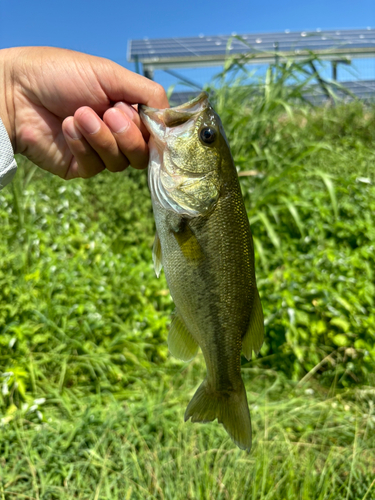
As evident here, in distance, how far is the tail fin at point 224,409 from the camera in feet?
4.95

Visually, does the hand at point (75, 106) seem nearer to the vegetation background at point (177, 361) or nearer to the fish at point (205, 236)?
the fish at point (205, 236)

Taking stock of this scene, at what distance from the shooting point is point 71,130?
5.59ft

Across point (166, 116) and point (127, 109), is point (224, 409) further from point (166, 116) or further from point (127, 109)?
point (127, 109)

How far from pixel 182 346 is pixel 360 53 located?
10.6 metres

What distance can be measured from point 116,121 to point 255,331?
945 mm

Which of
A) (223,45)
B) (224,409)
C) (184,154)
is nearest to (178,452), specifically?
(224,409)

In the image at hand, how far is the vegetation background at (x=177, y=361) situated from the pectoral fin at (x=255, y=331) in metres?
1.01

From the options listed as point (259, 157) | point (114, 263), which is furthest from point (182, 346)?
point (259, 157)

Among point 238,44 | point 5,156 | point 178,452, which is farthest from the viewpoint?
point 238,44

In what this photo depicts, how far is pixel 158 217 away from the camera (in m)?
1.46

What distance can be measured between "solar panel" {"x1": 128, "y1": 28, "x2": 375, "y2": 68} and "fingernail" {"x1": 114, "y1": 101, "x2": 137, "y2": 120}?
26.6ft

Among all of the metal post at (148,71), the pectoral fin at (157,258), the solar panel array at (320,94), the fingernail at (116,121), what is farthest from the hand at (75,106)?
the metal post at (148,71)

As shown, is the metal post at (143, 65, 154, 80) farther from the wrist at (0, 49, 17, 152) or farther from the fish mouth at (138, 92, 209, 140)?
the fish mouth at (138, 92, 209, 140)

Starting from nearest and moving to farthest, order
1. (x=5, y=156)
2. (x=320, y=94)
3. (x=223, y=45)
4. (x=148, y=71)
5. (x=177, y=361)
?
(x=5, y=156) < (x=177, y=361) < (x=320, y=94) < (x=148, y=71) < (x=223, y=45)
